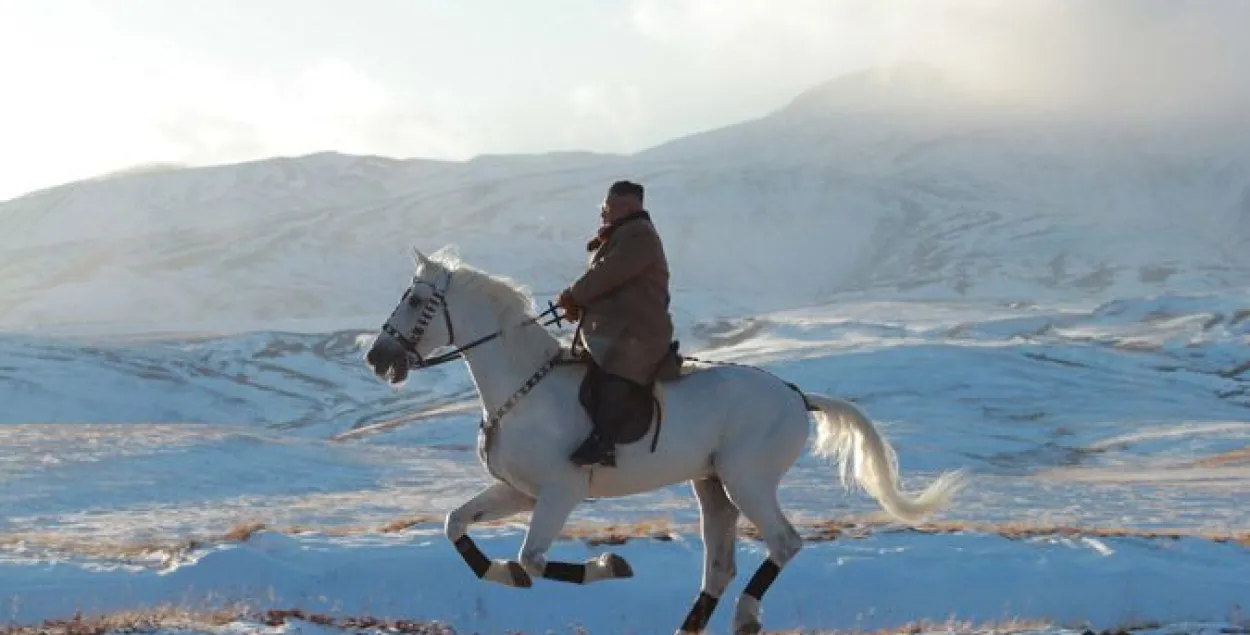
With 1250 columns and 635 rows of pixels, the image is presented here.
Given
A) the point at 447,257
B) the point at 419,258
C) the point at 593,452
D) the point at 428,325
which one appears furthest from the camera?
the point at 447,257

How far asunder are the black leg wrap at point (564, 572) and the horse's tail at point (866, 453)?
104 inches

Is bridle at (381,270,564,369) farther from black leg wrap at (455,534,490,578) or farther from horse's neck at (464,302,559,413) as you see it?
black leg wrap at (455,534,490,578)

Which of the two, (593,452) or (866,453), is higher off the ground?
(593,452)

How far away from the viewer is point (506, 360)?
10.4 metres

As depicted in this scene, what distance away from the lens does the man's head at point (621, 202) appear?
1077cm

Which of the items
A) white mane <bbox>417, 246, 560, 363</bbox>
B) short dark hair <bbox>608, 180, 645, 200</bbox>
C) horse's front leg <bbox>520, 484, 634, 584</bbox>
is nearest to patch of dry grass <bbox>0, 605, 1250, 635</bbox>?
horse's front leg <bbox>520, 484, 634, 584</bbox>

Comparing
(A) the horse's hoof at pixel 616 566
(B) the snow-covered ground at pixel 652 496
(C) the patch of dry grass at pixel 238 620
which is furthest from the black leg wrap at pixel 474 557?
(B) the snow-covered ground at pixel 652 496

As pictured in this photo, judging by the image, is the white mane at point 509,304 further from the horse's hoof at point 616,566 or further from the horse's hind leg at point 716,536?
the horse's hind leg at point 716,536

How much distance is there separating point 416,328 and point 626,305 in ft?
5.12

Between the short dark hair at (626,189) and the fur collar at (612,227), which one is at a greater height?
the short dark hair at (626,189)

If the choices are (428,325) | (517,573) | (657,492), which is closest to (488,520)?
(517,573)

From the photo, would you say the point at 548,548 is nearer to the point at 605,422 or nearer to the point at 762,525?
the point at 605,422

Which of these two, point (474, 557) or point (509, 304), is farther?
point (509, 304)

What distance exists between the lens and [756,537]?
18250 millimetres
